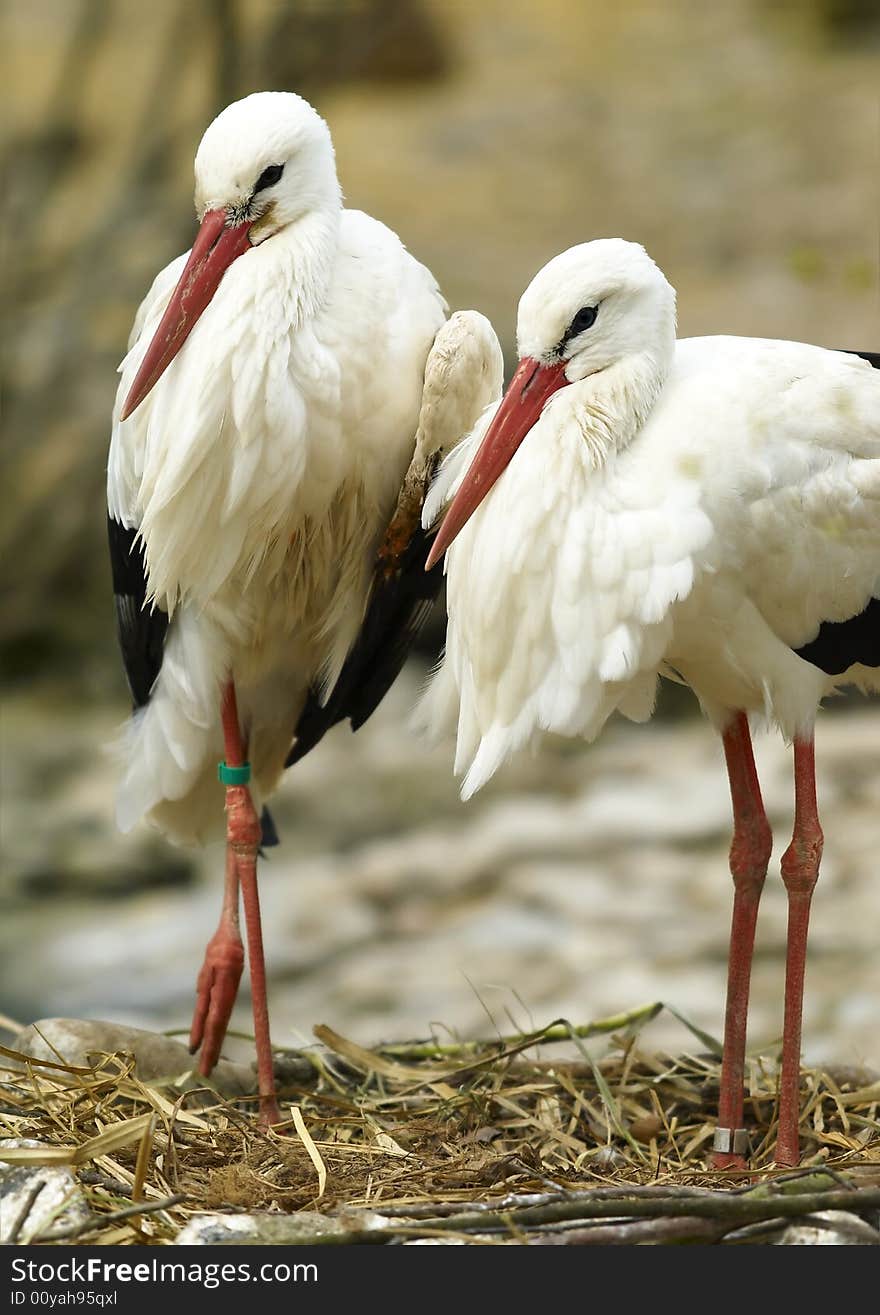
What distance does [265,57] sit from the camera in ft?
20.2

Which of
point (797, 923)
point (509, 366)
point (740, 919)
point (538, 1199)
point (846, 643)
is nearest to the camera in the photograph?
point (538, 1199)

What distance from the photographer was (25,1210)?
1.94 m

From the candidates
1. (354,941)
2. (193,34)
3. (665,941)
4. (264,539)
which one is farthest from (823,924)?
(193,34)

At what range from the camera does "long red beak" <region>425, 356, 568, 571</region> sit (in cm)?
217

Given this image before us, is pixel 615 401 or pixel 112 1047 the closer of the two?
pixel 615 401

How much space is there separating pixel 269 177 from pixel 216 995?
125cm

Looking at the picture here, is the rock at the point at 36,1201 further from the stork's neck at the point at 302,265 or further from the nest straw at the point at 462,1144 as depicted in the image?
the stork's neck at the point at 302,265

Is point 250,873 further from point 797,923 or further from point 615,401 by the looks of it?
point 615,401

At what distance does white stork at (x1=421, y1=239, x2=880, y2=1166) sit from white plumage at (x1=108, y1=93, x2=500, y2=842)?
7.0 inches

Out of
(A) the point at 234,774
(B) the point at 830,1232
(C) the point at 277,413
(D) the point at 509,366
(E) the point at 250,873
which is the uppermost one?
(D) the point at 509,366

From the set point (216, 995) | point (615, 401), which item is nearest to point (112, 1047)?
point (216, 995)

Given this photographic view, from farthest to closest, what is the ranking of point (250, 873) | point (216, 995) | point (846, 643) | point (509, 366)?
point (509, 366) → point (216, 995) → point (250, 873) → point (846, 643)

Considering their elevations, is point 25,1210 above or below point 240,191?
below

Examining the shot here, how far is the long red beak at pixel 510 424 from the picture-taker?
2174mm
